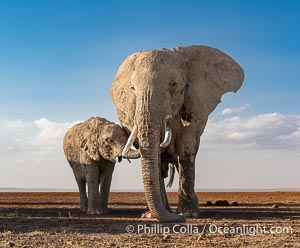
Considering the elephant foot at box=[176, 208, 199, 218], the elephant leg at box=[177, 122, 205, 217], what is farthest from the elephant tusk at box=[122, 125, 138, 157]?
the elephant foot at box=[176, 208, 199, 218]

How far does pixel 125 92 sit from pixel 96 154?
2242 millimetres

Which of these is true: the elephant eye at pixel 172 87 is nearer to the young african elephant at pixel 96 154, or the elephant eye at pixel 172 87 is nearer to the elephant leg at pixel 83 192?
the young african elephant at pixel 96 154

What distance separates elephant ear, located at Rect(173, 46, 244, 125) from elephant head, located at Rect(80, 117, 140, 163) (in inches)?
71.2

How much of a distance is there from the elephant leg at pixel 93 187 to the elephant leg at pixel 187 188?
2.54m

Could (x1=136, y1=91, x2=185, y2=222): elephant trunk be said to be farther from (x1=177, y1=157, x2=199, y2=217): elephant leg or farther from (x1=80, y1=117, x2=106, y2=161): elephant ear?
(x1=80, y1=117, x2=106, y2=161): elephant ear

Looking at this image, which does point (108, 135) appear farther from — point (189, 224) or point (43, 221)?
point (189, 224)

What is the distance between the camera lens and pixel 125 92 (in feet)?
47.7

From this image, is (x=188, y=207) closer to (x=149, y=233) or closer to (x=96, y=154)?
(x=96, y=154)

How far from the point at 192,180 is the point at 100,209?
2.99 m

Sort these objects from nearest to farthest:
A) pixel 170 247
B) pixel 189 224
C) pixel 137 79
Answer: pixel 170 247 → pixel 189 224 → pixel 137 79

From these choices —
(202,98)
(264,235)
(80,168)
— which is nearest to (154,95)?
(202,98)

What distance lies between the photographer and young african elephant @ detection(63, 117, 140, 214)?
49.7 feet

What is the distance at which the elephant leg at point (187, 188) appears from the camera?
15.0m

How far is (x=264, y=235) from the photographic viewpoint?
10.8 metres
